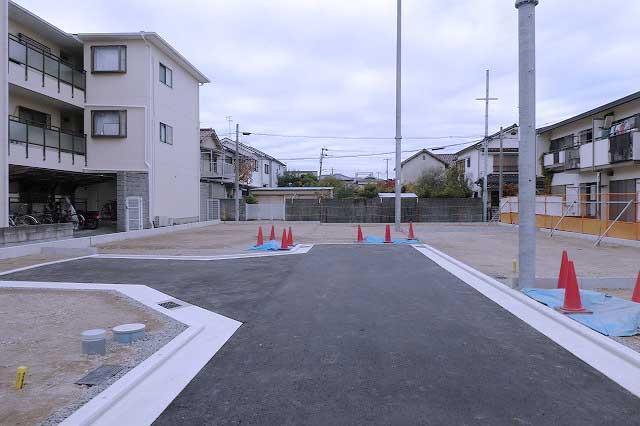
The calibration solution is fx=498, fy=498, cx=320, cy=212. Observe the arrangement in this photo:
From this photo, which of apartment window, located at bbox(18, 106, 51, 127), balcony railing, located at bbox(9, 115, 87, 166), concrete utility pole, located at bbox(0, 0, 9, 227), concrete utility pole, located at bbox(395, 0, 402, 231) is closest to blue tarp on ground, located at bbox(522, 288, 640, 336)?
concrete utility pole, located at bbox(0, 0, 9, 227)

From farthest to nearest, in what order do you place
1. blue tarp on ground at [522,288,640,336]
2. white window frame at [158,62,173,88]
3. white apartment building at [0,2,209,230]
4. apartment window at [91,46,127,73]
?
white window frame at [158,62,173,88] < apartment window at [91,46,127,73] < white apartment building at [0,2,209,230] < blue tarp on ground at [522,288,640,336]

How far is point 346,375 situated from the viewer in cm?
450

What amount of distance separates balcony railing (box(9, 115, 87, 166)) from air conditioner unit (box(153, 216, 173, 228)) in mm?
4055

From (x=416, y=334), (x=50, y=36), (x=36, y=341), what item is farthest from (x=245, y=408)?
(x=50, y=36)

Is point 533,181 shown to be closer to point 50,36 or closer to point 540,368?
point 540,368

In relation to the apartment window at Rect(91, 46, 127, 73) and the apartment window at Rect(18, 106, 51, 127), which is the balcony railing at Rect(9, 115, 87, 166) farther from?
the apartment window at Rect(91, 46, 127, 73)

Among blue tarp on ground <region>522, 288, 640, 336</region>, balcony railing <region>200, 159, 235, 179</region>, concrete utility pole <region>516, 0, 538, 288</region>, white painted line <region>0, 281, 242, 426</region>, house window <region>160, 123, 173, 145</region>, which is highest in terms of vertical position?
house window <region>160, 123, 173, 145</region>

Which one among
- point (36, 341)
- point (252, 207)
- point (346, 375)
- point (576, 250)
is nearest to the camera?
point (346, 375)

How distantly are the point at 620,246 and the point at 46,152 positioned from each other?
70.5ft

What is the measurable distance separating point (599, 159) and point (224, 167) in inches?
1027

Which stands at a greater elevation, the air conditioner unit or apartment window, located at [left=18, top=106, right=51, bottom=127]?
apartment window, located at [left=18, top=106, right=51, bottom=127]

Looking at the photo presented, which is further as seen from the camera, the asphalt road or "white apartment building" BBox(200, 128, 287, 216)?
"white apartment building" BBox(200, 128, 287, 216)

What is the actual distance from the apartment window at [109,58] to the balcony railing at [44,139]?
331 centimetres

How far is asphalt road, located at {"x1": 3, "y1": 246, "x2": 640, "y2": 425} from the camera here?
12.2 feet
